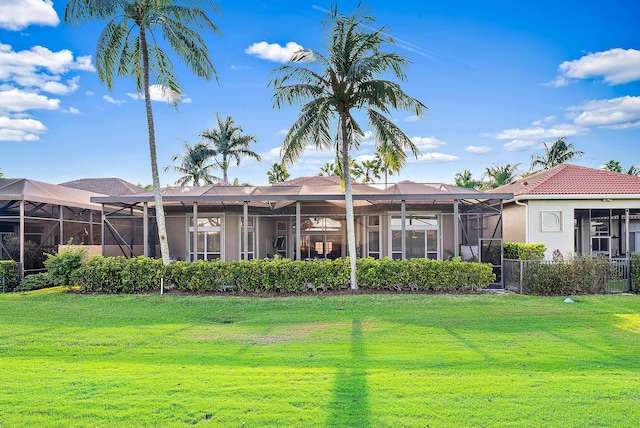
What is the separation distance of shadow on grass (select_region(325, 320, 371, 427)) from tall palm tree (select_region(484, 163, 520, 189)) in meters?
38.1

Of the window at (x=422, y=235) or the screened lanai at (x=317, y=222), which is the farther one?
the window at (x=422, y=235)

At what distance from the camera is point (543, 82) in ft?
68.8

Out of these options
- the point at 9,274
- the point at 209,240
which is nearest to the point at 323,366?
the point at 9,274

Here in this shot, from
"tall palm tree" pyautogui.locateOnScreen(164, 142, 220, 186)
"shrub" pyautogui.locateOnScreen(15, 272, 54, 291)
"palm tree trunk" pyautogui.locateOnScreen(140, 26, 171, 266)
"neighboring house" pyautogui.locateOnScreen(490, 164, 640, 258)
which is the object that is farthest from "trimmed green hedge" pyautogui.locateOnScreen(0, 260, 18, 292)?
"tall palm tree" pyautogui.locateOnScreen(164, 142, 220, 186)

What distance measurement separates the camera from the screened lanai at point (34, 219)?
52.3ft

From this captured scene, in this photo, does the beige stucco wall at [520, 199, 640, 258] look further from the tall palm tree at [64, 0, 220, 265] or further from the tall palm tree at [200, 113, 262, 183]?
the tall palm tree at [200, 113, 262, 183]

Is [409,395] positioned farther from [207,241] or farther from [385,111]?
[207,241]

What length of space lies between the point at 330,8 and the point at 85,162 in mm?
20807

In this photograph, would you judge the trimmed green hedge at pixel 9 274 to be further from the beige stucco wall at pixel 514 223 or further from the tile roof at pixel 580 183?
the beige stucco wall at pixel 514 223

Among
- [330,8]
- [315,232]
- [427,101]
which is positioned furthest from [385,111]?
[315,232]

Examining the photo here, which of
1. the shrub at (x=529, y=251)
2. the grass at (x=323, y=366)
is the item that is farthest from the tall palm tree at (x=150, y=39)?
the shrub at (x=529, y=251)

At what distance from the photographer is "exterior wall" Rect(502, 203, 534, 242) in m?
18.0

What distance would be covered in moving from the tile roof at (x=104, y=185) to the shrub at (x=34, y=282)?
32.6 ft

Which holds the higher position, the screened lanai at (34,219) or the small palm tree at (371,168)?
the small palm tree at (371,168)
